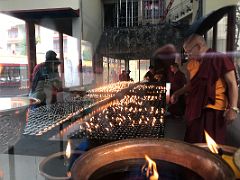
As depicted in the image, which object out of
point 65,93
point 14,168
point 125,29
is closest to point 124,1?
point 125,29

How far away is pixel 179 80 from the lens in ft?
10.6

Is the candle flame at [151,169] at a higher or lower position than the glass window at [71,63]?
lower

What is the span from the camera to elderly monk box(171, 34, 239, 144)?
1.42 meters

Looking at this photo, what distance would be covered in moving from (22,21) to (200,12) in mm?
1592

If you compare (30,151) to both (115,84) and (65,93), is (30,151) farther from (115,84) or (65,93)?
Result: (115,84)

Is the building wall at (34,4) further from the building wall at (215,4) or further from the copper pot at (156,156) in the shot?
the copper pot at (156,156)

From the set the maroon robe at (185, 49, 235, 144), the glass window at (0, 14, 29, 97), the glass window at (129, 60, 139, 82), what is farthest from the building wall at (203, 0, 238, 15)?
the glass window at (0, 14, 29, 97)

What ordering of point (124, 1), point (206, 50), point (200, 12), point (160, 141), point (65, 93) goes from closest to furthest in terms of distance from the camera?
point (160, 141) < point (206, 50) < point (200, 12) < point (124, 1) < point (65, 93)

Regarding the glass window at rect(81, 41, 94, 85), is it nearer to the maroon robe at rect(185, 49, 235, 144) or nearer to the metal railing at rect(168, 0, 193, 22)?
the metal railing at rect(168, 0, 193, 22)

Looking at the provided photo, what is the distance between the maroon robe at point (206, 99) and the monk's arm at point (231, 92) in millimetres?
33

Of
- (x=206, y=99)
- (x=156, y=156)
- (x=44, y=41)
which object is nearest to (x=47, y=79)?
(x=44, y=41)

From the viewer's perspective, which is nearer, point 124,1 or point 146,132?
point 146,132

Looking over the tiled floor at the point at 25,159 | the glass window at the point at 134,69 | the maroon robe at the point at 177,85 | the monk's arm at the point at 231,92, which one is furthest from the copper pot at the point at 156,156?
the maroon robe at the point at 177,85

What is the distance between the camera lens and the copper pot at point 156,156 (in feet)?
1.50
